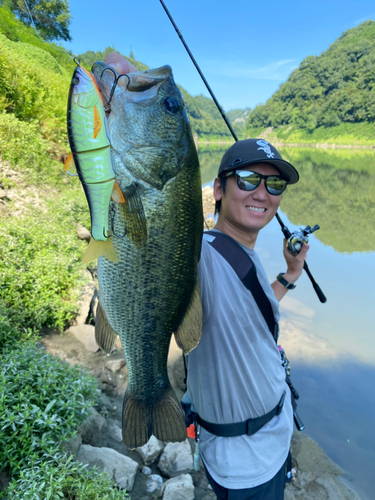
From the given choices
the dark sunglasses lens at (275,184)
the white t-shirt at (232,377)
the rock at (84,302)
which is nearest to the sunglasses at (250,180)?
the dark sunglasses lens at (275,184)

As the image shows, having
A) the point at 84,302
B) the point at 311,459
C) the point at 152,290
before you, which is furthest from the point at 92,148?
the point at 311,459

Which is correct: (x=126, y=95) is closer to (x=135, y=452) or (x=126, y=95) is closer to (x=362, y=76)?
(x=135, y=452)

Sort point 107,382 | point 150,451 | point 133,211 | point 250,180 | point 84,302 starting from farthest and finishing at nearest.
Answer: point 84,302, point 107,382, point 150,451, point 250,180, point 133,211

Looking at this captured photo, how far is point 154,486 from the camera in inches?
104

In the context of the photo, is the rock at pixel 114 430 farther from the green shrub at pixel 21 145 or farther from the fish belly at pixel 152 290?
the green shrub at pixel 21 145

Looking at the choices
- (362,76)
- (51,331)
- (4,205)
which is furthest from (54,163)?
(362,76)

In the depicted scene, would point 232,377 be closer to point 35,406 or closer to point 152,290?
point 152,290

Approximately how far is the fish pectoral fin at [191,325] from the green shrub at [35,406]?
A: 127cm

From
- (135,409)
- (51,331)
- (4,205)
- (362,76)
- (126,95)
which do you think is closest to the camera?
(126,95)

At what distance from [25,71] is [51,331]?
8.13 m

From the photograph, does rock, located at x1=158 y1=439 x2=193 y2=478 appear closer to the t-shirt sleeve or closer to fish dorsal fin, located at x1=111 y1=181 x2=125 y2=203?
the t-shirt sleeve

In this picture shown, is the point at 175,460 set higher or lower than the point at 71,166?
lower

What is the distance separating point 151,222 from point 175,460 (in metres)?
2.79

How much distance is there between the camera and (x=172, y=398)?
1508 mm
